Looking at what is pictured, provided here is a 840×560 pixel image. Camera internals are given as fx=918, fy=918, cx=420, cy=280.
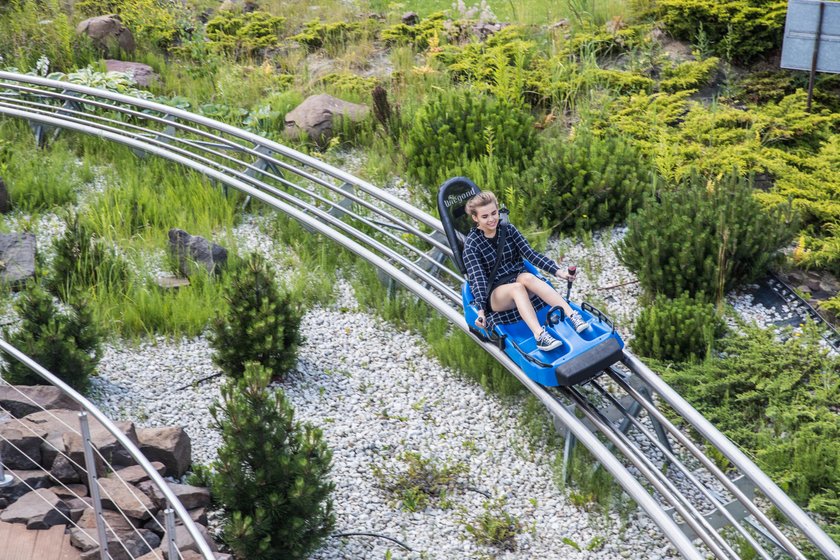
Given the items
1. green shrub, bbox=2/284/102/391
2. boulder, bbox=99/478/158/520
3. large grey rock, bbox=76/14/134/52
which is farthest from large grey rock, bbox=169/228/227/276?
large grey rock, bbox=76/14/134/52

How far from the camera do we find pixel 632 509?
6645 mm

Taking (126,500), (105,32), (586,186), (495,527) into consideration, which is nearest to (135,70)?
(105,32)

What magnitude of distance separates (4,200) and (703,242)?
7498 millimetres

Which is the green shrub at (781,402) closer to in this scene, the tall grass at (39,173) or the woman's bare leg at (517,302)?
the woman's bare leg at (517,302)

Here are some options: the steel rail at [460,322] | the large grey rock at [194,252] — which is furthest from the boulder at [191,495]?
the large grey rock at [194,252]

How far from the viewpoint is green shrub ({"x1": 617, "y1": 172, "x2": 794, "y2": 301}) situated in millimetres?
8344

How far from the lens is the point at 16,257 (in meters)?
8.95

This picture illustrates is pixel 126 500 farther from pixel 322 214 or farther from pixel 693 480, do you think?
pixel 322 214

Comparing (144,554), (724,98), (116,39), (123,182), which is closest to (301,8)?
(116,39)

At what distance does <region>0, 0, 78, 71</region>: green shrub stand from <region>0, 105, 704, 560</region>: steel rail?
2858 millimetres

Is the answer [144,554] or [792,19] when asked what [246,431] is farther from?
[792,19]

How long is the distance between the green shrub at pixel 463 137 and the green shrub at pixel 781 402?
3.73 metres

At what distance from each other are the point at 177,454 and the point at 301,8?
1184 centimetres

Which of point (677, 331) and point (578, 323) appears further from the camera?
point (677, 331)
